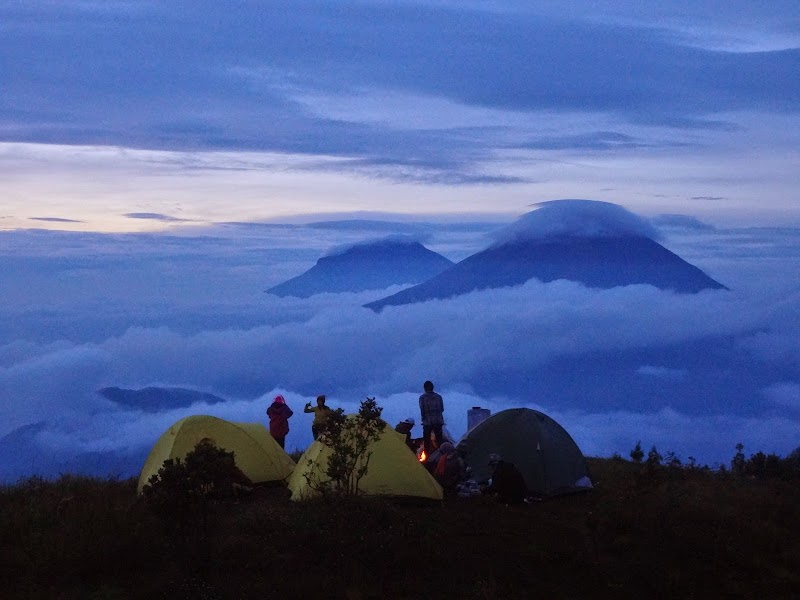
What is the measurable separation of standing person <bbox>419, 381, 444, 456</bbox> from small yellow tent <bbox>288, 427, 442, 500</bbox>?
105 inches

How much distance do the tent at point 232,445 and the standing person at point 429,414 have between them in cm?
286

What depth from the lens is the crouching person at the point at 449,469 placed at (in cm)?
1756

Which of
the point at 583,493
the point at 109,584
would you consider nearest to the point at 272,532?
the point at 109,584

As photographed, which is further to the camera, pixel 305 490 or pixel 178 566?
pixel 305 490

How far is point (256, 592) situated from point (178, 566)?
1327 millimetres

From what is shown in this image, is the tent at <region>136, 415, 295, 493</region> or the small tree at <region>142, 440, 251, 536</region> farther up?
the small tree at <region>142, 440, 251, 536</region>

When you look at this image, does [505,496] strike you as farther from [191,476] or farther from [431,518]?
[191,476]

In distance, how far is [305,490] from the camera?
16.2 m

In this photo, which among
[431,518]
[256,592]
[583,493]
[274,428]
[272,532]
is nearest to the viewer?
[256,592]

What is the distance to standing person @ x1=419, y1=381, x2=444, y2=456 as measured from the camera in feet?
63.6

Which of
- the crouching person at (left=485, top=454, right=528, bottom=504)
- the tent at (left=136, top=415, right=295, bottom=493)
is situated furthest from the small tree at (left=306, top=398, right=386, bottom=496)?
the tent at (left=136, top=415, right=295, bottom=493)

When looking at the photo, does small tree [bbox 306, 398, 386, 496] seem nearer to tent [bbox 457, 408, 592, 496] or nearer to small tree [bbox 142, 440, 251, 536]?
small tree [bbox 142, 440, 251, 536]

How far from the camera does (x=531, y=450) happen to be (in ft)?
59.7

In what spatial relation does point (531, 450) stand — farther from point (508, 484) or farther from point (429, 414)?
point (429, 414)
